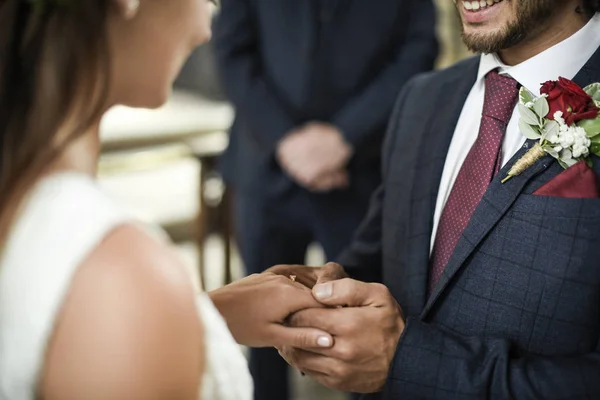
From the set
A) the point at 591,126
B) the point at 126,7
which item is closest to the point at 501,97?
the point at 591,126

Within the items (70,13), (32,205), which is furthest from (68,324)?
(70,13)

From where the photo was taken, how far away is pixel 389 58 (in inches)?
99.3

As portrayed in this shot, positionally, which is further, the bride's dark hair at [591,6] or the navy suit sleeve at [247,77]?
the navy suit sleeve at [247,77]

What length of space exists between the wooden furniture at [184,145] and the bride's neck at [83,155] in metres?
0.53

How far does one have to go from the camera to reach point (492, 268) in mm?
1282

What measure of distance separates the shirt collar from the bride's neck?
0.79 meters

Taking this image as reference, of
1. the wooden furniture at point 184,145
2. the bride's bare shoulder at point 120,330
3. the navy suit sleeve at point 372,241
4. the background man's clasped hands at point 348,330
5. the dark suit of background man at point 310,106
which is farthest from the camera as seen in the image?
the wooden furniture at point 184,145

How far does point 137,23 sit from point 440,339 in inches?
28.5

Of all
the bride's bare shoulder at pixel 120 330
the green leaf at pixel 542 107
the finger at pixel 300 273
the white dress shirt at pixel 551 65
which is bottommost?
the finger at pixel 300 273

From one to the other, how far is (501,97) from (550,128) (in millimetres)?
148

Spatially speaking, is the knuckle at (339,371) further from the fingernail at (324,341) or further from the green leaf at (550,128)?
the green leaf at (550,128)

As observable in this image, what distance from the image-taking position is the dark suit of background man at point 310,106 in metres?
2.42

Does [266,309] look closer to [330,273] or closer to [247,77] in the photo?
[330,273]

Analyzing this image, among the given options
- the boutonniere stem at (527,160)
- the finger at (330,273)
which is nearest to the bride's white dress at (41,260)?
the finger at (330,273)
